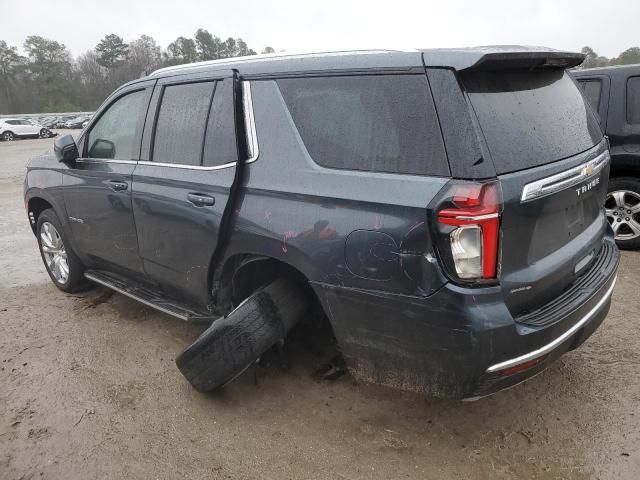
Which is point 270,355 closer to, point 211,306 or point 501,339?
point 211,306

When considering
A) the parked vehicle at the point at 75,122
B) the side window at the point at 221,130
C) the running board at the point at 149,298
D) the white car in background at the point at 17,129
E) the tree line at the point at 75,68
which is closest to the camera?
the side window at the point at 221,130

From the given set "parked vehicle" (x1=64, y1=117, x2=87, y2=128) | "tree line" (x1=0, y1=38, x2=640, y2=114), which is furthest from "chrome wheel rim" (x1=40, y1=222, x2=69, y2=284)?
"tree line" (x1=0, y1=38, x2=640, y2=114)

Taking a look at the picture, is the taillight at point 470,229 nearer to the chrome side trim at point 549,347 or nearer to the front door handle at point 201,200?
the chrome side trim at point 549,347

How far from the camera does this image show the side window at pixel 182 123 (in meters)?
3.12

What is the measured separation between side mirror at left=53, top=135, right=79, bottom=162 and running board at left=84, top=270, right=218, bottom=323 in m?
0.96

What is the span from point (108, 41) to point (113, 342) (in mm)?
89303

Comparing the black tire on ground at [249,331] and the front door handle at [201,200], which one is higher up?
the front door handle at [201,200]

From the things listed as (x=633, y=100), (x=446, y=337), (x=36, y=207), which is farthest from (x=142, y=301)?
(x=633, y=100)

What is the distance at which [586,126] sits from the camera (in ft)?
9.20

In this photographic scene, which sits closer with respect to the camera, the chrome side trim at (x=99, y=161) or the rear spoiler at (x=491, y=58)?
the rear spoiler at (x=491, y=58)

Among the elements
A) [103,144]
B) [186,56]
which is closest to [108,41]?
[186,56]

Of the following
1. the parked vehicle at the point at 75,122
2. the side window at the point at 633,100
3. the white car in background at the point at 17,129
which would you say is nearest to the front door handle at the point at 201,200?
the side window at the point at 633,100

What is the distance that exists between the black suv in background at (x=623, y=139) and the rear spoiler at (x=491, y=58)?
131 inches

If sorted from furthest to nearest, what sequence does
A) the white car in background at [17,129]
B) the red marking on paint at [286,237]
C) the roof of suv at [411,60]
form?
the white car in background at [17,129] < the red marking on paint at [286,237] < the roof of suv at [411,60]
